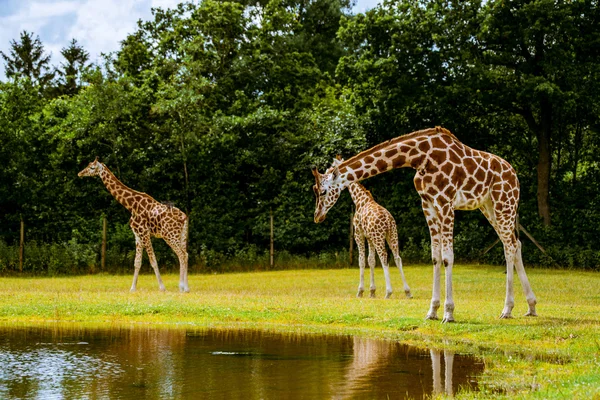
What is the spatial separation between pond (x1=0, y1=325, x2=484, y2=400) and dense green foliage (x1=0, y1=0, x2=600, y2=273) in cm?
1775

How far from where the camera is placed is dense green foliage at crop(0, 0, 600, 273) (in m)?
30.5

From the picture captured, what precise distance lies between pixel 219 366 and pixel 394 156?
5535mm

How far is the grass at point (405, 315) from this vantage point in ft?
33.8

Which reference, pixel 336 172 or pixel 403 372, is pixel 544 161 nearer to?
pixel 336 172

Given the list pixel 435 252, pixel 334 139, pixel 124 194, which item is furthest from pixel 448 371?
pixel 334 139

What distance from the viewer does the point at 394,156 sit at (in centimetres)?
1459

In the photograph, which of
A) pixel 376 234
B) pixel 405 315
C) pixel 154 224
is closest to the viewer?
pixel 405 315

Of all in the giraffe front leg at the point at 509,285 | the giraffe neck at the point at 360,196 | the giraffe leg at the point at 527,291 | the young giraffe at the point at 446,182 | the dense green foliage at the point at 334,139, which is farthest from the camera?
the dense green foliage at the point at 334,139

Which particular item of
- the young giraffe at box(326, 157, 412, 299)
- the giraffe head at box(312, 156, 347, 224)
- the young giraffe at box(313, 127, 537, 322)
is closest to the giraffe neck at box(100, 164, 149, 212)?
the young giraffe at box(326, 157, 412, 299)

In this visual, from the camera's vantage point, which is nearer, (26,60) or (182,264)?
(182,264)

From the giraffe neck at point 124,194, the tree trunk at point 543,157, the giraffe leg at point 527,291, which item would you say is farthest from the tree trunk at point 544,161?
the giraffe leg at point 527,291

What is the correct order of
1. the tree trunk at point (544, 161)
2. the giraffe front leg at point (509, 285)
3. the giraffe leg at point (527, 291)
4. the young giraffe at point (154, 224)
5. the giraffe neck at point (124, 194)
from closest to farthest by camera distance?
the giraffe front leg at point (509, 285) < the giraffe leg at point (527, 291) < the young giraffe at point (154, 224) < the giraffe neck at point (124, 194) < the tree trunk at point (544, 161)

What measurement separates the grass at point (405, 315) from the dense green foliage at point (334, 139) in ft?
19.8

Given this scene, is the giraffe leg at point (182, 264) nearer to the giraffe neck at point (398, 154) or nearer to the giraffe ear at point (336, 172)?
the giraffe ear at point (336, 172)
